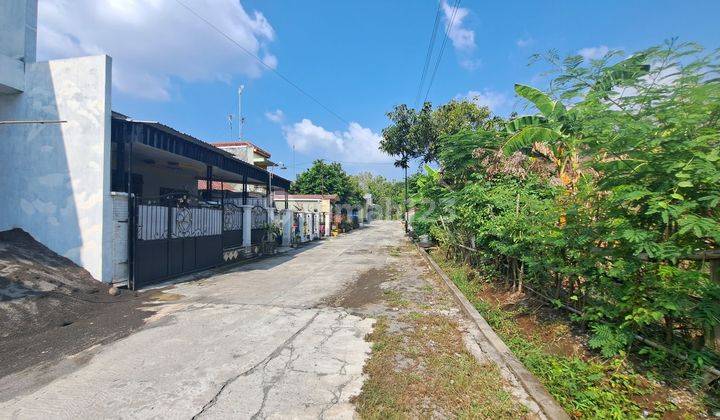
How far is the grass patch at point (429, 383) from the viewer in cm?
323

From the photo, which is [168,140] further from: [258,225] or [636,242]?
[636,242]

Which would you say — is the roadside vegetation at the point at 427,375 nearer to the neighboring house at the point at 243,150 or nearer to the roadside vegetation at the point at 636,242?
the roadside vegetation at the point at 636,242

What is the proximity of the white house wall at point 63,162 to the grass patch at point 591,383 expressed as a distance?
28.9 ft

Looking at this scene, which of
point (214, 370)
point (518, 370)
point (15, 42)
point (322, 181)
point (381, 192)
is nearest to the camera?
point (518, 370)

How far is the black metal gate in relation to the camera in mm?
8805

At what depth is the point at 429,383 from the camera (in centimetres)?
376

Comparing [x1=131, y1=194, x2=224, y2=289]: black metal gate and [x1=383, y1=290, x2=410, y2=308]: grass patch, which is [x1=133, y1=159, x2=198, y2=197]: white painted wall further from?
[x1=383, y1=290, x2=410, y2=308]: grass patch

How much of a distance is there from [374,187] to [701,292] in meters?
79.1

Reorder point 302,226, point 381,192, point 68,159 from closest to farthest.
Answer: point 68,159, point 302,226, point 381,192

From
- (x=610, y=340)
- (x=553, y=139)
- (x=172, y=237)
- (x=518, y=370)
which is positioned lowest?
(x=518, y=370)

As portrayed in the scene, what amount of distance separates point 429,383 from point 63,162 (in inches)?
369

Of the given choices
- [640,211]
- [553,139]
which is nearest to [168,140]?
[553,139]

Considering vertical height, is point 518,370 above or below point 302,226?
below

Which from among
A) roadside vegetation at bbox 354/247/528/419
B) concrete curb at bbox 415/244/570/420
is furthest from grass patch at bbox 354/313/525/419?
concrete curb at bbox 415/244/570/420
